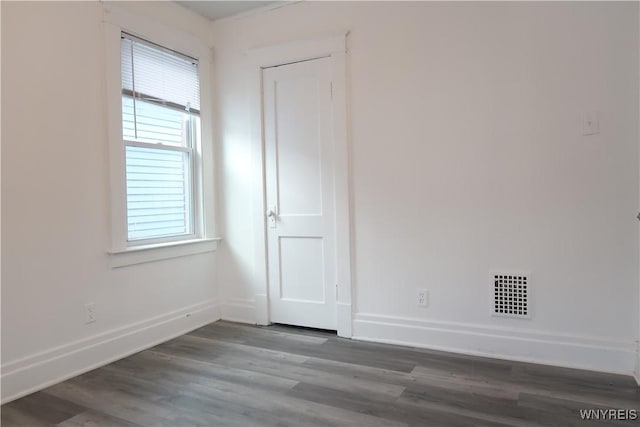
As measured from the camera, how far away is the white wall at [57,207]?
7.61 feet

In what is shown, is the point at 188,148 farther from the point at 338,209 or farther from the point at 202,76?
the point at 338,209

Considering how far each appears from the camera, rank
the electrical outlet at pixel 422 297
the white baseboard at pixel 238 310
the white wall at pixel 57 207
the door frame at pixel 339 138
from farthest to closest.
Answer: the white baseboard at pixel 238 310 → the door frame at pixel 339 138 → the electrical outlet at pixel 422 297 → the white wall at pixel 57 207

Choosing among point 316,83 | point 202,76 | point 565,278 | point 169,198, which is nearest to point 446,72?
point 316,83

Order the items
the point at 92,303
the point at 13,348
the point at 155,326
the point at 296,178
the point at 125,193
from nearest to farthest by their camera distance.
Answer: the point at 13,348
the point at 92,303
the point at 125,193
the point at 155,326
the point at 296,178

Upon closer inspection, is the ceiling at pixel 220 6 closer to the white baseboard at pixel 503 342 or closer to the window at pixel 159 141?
the window at pixel 159 141

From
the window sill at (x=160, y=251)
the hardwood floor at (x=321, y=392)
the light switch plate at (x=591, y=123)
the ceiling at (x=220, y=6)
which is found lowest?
the hardwood floor at (x=321, y=392)

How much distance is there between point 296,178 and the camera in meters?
3.45

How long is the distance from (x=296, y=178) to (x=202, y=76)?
1199 millimetres

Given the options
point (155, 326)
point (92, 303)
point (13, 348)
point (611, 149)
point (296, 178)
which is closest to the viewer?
point (13, 348)

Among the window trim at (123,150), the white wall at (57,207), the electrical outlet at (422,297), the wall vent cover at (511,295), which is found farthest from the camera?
the electrical outlet at (422,297)

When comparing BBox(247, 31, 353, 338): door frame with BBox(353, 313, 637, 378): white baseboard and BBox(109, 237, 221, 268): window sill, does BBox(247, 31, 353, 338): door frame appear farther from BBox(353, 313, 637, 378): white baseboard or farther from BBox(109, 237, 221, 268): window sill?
BBox(109, 237, 221, 268): window sill

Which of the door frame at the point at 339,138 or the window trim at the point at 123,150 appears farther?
the door frame at the point at 339,138

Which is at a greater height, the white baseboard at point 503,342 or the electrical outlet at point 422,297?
the electrical outlet at point 422,297

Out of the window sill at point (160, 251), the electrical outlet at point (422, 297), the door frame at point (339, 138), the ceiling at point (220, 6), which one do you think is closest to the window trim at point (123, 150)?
the window sill at point (160, 251)
